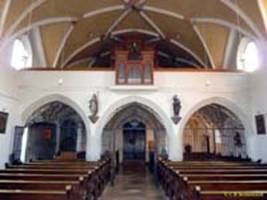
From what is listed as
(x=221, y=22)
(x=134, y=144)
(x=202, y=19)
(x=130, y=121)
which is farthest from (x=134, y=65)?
(x=134, y=144)

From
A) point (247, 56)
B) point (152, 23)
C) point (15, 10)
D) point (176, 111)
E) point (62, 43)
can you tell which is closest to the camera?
point (15, 10)

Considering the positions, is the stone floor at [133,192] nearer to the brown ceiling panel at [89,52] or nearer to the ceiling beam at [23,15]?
the ceiling beam at [23,15]

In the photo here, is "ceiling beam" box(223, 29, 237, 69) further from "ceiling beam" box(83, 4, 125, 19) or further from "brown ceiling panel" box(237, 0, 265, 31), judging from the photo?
"ceiling beam" box(83, 4, 125, 19)

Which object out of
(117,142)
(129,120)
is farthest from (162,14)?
(117,142)

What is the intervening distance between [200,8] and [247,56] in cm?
328

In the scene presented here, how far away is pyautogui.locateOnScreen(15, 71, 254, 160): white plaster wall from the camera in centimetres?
1143

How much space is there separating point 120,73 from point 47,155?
6625 millimetres

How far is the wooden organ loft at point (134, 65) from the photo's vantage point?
38.0ft

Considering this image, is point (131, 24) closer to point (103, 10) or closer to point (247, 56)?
point (103, 10)

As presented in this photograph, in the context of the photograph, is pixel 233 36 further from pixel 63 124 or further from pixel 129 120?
pixel 63 124

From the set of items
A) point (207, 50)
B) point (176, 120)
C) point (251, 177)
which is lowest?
point (251, 177)

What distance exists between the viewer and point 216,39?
44.2 ft

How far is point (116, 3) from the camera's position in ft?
41.5

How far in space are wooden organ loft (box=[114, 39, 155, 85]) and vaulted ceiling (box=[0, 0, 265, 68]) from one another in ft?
7.64
